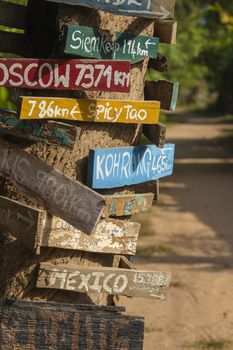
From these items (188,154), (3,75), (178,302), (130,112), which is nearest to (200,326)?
(178,302)

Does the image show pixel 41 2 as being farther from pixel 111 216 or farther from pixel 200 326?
pixel 200 326

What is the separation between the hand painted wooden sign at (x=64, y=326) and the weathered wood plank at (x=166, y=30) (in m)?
1.54

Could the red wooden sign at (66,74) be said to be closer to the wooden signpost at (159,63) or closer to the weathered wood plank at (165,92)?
the weathered wood plank at (165,92)

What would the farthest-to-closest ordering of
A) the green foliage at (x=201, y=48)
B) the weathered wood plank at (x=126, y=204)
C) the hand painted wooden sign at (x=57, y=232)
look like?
1. the green foliage at (x=201, y=48)
2. the weathered wood plank at (x=126, y=204)
3. the hand painted wooden sign at (x=57, y=232)

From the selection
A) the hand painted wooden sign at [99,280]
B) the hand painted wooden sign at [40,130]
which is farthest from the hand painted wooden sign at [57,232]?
the hand painted wooden sign at [40,130]

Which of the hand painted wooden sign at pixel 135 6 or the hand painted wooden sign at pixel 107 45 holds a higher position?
the hand painted wooden sign at pixel 135 6

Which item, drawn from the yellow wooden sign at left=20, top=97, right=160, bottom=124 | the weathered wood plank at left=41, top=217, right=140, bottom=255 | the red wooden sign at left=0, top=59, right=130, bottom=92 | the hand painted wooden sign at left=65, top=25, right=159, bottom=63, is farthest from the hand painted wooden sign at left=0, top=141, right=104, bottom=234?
the hand painted wooden sign at left=65, top=25, right=159, bottom=63

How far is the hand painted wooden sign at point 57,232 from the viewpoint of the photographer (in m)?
3.61

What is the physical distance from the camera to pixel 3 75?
11.4ft

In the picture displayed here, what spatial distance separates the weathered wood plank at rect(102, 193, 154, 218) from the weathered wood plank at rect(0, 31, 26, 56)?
912 mm

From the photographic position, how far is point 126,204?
403cm

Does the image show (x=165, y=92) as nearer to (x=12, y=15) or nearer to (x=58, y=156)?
(x=58, y=156)

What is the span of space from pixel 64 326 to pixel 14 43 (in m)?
1.49

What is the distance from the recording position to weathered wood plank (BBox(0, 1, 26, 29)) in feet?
12.3
